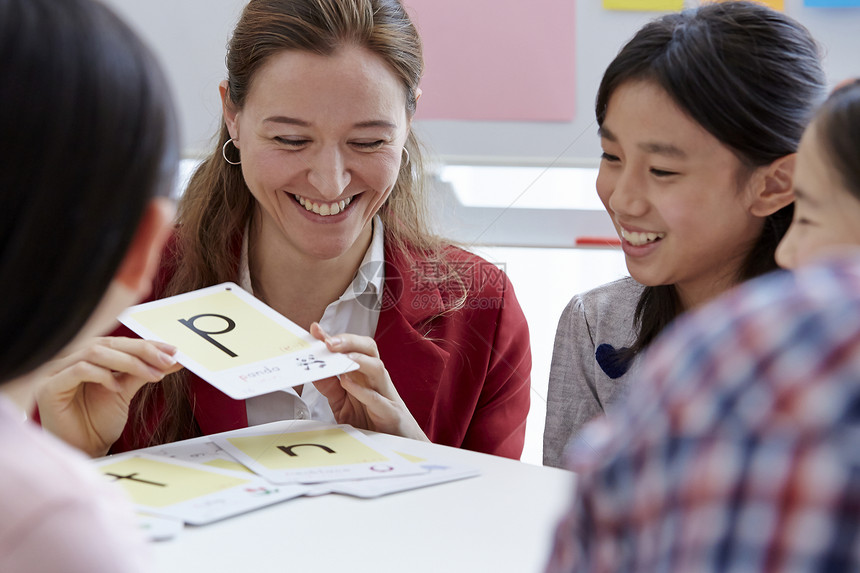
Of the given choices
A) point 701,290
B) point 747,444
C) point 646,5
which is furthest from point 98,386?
point 646,5

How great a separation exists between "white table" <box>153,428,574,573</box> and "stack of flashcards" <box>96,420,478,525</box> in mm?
17

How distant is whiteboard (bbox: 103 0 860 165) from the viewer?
5.59 feet

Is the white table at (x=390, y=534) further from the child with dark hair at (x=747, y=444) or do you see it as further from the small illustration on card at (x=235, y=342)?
the child with dark hair at (x=747, y=444)

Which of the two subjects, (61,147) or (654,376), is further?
(61,147)

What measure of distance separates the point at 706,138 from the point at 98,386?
0.76 meters

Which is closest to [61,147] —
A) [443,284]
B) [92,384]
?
[92,384]

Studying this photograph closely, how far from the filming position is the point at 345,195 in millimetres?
1271

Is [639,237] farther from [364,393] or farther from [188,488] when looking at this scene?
[188,488]

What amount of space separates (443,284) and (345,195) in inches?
7.6

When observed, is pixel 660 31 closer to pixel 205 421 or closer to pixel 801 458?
pixel 205 421

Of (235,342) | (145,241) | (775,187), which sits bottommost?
(235,342)

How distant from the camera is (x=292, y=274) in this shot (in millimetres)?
1344

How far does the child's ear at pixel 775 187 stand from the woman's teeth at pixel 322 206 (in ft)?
1.80

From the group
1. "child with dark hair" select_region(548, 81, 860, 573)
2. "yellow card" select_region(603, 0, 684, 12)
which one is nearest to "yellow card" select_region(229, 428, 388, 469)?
"child with dark hair" select_region(548, 81, 860, 573)
